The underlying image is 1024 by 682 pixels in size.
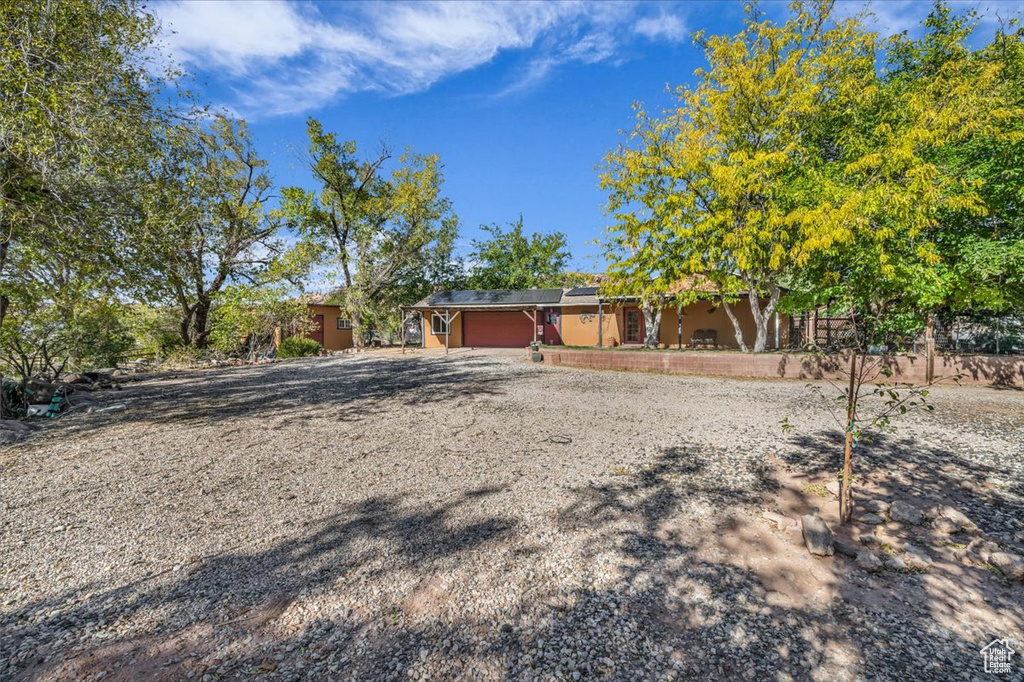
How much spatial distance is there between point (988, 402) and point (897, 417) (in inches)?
112

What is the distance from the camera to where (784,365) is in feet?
33.3

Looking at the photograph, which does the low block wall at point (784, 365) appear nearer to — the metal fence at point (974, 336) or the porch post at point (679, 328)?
the metal fence at point (974, 336)

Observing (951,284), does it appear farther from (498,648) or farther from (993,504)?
(498,648)

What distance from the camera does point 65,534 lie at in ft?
10.4

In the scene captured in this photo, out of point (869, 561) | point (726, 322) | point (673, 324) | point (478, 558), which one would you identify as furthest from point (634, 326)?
point (478, 558)

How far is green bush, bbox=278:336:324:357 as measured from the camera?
19719 millimetres

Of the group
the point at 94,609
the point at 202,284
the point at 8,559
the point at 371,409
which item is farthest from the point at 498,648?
the point at 202,284

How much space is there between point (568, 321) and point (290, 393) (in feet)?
50.3

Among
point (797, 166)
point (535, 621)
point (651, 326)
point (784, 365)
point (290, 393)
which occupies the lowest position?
point (535, 621)

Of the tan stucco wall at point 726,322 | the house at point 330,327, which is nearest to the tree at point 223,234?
the house at point 330,327

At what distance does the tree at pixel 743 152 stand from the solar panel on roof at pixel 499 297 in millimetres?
10050

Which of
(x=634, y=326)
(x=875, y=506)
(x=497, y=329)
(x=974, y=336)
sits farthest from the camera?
(x=497, y=329)

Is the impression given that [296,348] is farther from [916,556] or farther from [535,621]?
[916,556]

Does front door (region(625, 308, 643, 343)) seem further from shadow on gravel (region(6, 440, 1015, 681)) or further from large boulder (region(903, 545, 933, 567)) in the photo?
large boulder (region(903, 545, 933, 567))
